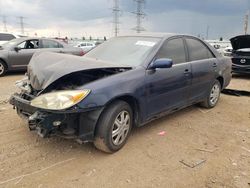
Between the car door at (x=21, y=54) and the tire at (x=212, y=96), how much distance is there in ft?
24.1

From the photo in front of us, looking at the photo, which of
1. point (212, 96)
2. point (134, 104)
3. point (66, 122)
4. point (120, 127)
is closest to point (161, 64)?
point (134, 104)

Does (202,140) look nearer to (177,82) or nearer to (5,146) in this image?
(177,82)

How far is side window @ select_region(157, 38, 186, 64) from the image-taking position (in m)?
4.43

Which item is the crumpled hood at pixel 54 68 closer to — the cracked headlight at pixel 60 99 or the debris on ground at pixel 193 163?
the cracked headlight at pixel 60 99

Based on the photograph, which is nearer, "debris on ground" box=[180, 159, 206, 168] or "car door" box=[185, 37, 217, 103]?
"debris on ground" box=[180, 159, 206, 168]

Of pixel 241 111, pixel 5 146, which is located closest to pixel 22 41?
pixel 5 146

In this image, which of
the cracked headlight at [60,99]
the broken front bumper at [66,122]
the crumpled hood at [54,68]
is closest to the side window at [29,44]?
the crumpled hood at [54,68]

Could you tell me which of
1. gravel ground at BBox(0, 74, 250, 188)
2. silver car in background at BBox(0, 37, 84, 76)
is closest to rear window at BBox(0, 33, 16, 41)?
silver car in background at BBox(0, 37, 84, 76)

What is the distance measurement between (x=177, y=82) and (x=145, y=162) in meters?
1.65

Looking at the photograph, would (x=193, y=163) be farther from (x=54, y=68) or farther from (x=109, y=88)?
(x=54, y=68)

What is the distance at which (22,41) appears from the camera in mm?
10586

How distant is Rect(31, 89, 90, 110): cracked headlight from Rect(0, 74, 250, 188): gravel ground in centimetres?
76

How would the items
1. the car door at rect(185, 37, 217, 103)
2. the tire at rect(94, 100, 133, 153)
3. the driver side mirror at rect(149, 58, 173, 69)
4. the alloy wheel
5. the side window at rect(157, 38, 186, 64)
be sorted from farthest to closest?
the car door at rect(185, 37, 217, 103) → the side window at rect(157, 38, 186, 64) → the driver side mirror at rect(149, 58, 173, 69) → the alloy wheel → the tire at rect(94, 100, 133, 153)

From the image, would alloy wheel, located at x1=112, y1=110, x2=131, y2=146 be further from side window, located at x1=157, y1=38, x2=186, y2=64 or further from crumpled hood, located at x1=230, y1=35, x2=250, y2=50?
crumpled hood, located at x1=230, y1=35, x2=250, y2=50
